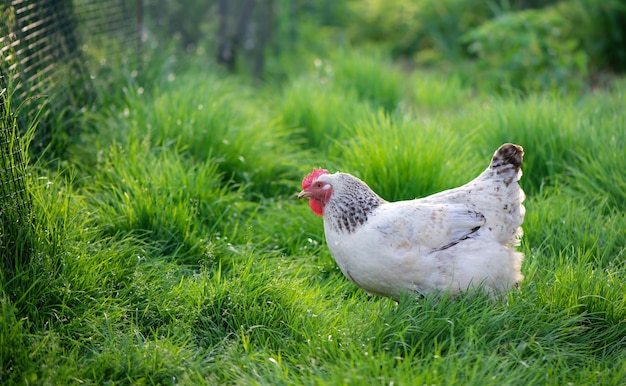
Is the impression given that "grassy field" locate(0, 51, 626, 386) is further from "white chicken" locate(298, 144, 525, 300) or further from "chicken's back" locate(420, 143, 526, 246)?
"chicken's back" locate(420, 143, 526, 246)

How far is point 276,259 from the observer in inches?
169

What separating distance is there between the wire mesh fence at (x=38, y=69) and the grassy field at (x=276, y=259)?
6.6 inches

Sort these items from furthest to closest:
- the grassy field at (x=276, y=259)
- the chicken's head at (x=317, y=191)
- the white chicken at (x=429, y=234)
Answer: the chicken's head at (x=317, y=191)
the white chicken at (x=429, y=234)
the grassy field at (x=276, y=259)

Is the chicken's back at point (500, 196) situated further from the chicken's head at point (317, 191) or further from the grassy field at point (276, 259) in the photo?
the chicken's head at point (317, 191)

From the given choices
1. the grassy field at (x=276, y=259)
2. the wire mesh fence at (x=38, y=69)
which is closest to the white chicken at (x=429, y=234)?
the grassy field at (x=276, y=259)

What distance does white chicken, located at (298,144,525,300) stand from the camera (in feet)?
11.8

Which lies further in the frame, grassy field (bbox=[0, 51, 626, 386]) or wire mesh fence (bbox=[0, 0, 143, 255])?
wire mesh fence (bbox=[0, 0, 143, 255])

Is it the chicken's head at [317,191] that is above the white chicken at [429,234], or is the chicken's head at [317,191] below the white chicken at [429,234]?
above

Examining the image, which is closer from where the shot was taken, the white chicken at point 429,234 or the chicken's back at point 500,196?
the white chicken at point 429,234

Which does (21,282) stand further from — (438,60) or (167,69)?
(438,60)

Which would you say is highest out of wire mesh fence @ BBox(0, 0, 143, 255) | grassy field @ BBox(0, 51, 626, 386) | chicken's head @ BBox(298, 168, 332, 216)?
wire mesh fence @ BBox(0, 0, 143, 255)

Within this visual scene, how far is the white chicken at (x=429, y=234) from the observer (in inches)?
142

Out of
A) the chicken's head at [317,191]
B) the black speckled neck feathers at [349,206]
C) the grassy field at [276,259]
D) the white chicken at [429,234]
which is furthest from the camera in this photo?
the chicken's head at [317,191]

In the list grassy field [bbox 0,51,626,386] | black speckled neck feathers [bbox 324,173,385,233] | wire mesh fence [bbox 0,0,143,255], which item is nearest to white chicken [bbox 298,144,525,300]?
black speckled neck feathers [bbox 324,173,385,233]
